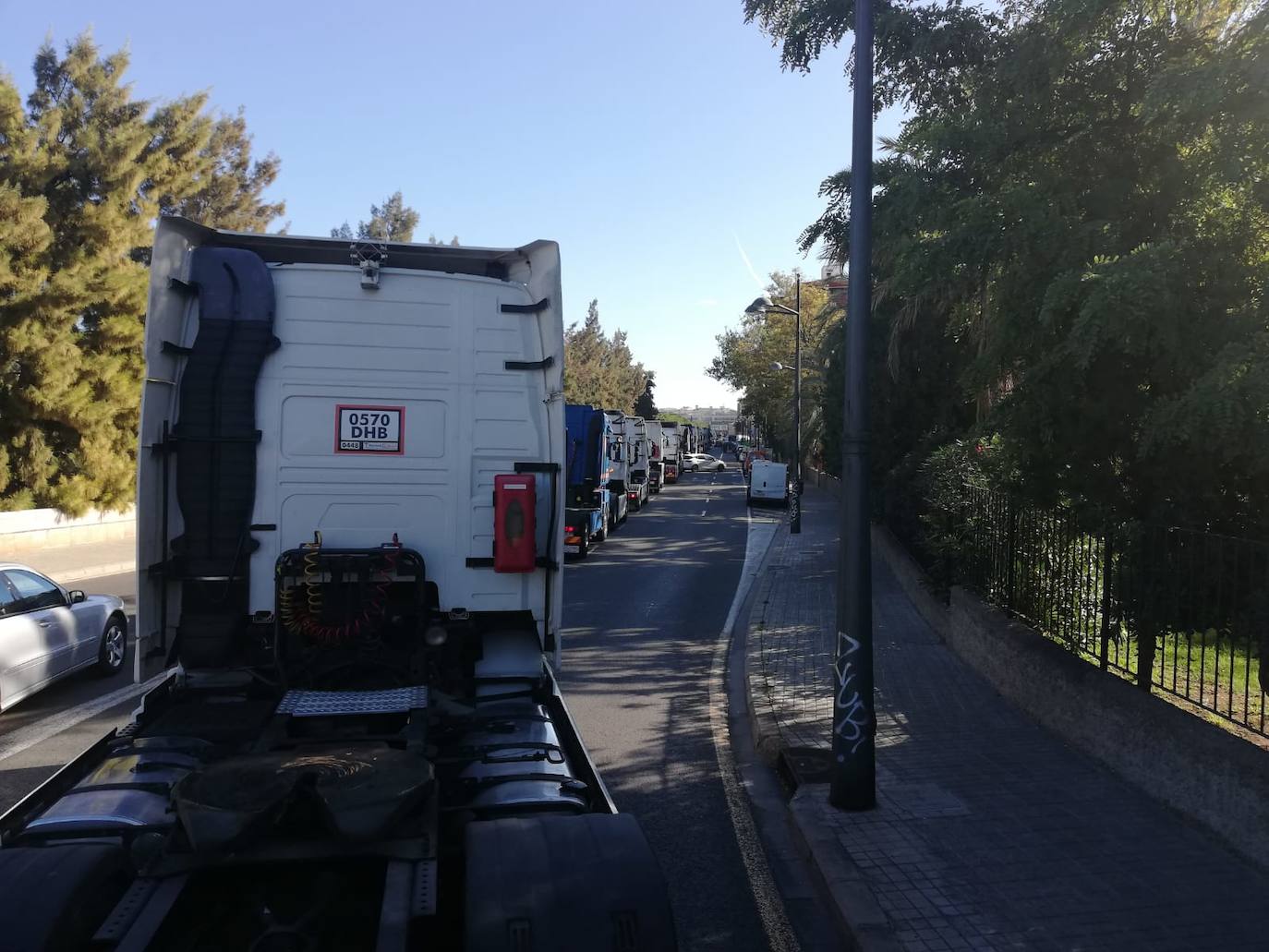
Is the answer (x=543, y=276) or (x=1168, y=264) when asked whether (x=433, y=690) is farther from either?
(x=1168, y=264)

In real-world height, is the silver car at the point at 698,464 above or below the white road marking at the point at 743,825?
above

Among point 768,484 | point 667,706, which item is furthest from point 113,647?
point 768,484

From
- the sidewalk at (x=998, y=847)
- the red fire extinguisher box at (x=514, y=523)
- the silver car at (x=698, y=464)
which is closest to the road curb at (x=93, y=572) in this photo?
the sidewalk at (x=998, y=847)

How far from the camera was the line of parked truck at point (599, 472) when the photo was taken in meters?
21.8

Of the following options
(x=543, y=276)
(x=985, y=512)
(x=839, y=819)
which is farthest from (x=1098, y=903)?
(x=985, y=512)

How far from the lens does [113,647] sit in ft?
33.2

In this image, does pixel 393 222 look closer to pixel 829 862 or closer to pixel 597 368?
pixel 597 368

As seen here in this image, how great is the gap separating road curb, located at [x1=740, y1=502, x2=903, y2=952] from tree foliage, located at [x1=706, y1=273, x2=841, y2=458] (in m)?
33.9

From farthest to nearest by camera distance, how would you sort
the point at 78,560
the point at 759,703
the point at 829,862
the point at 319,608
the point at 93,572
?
1. the point at 78,560
2. the point at 93,572
3. the point at 759,703
4. the point at 829,862
5. the point at 319,608

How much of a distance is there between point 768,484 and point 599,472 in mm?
17502

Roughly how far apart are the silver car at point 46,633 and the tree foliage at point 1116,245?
790 centimetres

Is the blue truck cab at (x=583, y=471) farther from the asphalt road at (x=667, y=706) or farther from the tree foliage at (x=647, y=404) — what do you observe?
the tree foliage at (x=647, y=404)

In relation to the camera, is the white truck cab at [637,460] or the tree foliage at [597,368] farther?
the tree foliage at [597,368]

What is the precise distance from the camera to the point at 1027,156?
7.72 m
